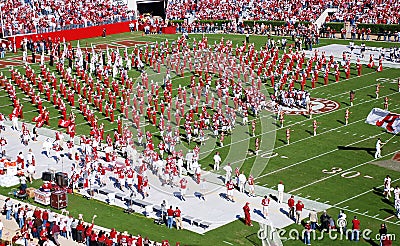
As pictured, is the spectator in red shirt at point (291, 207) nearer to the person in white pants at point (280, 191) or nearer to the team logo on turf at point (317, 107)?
the person in white pants at point (280, 191)

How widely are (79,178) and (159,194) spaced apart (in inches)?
125

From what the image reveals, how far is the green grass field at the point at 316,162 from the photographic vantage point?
81.0ft

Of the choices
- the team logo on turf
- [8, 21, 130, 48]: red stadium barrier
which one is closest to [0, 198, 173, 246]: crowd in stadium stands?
the team logo on turf

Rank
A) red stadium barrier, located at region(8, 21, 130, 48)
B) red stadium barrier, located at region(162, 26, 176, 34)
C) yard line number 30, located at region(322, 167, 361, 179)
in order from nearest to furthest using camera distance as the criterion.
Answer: yard line number 30, located at region(322, 167, 361, 179) → red stadium barrier, located at region(8, 21, 130, 48) → red stadium barrier, located at region(162, 26, 176, 34)

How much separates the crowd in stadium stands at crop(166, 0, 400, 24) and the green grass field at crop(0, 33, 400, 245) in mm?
16236

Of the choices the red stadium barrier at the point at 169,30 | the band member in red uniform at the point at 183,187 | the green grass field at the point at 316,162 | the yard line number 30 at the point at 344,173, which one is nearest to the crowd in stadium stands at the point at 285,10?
the red stadium barrier at the point at 169,30

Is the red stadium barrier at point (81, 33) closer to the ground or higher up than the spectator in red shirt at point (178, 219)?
higher up

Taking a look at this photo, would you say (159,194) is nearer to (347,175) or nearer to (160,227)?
(160,227)

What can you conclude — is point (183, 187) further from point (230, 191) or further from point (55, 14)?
point (55, 14)

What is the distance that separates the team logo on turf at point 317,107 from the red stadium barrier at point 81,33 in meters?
21.7

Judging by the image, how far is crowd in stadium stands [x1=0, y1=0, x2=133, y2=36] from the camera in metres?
55.2

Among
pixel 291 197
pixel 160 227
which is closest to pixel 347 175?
pixel 291 197

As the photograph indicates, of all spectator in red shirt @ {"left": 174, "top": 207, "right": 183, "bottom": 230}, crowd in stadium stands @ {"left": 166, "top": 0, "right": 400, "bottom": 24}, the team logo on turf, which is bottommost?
spectator in red shirt @ {"left": 174, "top": 207, "right": 183, "bottom": 230}

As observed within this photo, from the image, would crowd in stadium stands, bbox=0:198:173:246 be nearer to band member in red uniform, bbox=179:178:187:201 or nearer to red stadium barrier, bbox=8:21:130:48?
band member in red uniform, bbox=179:178:187:201
